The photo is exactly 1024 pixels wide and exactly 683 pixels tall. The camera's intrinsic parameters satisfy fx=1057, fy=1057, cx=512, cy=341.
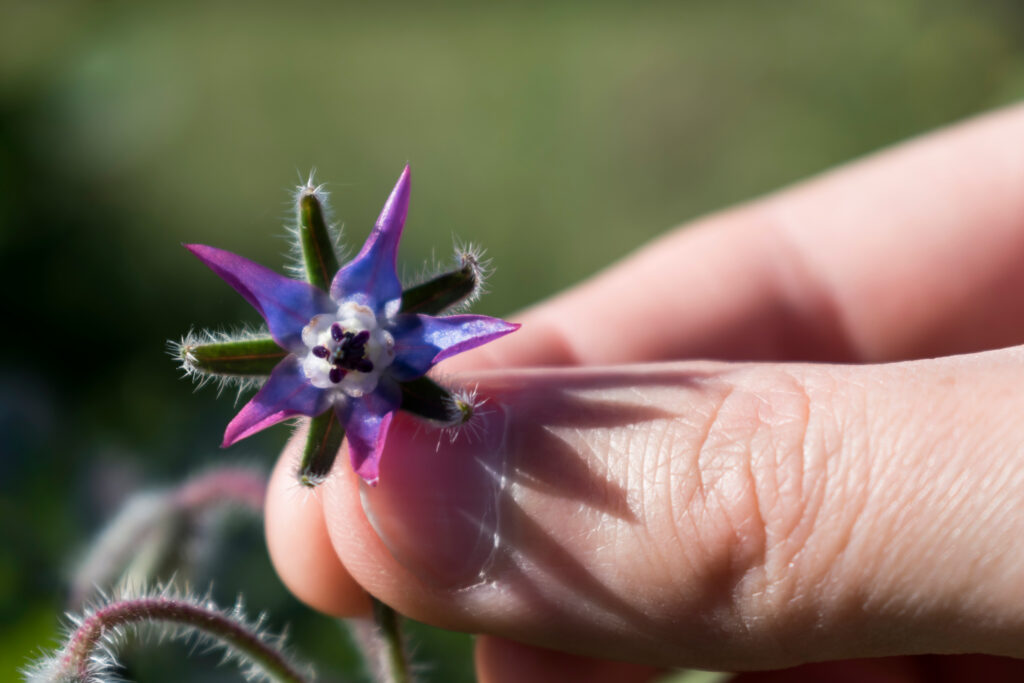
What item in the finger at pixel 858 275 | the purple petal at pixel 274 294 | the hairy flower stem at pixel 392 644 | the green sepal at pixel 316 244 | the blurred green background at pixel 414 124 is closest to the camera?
the purple petal at pixel 274 294

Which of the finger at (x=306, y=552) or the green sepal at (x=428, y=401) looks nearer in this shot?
the green sepal at (x=428, y=401)

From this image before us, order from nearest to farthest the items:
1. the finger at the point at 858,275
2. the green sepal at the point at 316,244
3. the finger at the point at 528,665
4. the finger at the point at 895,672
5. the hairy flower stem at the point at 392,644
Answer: the green sepal at the point at 316,244 < the hairy flower stem at the point at 392,644 < the finger at the point at 528,665 < the finger at the point at 895,672 < the finger at the point at 858,275

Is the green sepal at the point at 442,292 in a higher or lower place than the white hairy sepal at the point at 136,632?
higher

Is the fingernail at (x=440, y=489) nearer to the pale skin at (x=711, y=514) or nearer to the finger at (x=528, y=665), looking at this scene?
the pale skin at (x=711, y=514)

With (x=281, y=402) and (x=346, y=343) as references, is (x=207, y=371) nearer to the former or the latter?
(x=281, y=402)

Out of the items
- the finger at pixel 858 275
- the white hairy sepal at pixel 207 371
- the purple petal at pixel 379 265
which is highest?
the finger at pixel 858 275

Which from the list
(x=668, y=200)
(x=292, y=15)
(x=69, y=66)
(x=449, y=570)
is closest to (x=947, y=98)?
(x=668, y=200)

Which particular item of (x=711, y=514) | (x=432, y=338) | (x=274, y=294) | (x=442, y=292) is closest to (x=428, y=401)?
(x=432, y=338)

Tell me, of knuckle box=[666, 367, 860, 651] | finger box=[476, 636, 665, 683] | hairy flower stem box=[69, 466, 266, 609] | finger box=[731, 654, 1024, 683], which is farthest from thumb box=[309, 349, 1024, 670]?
finger box=[731, 654, 1024, 683]

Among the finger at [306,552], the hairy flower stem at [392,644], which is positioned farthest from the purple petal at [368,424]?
the hairy flower stem at [392,644]
